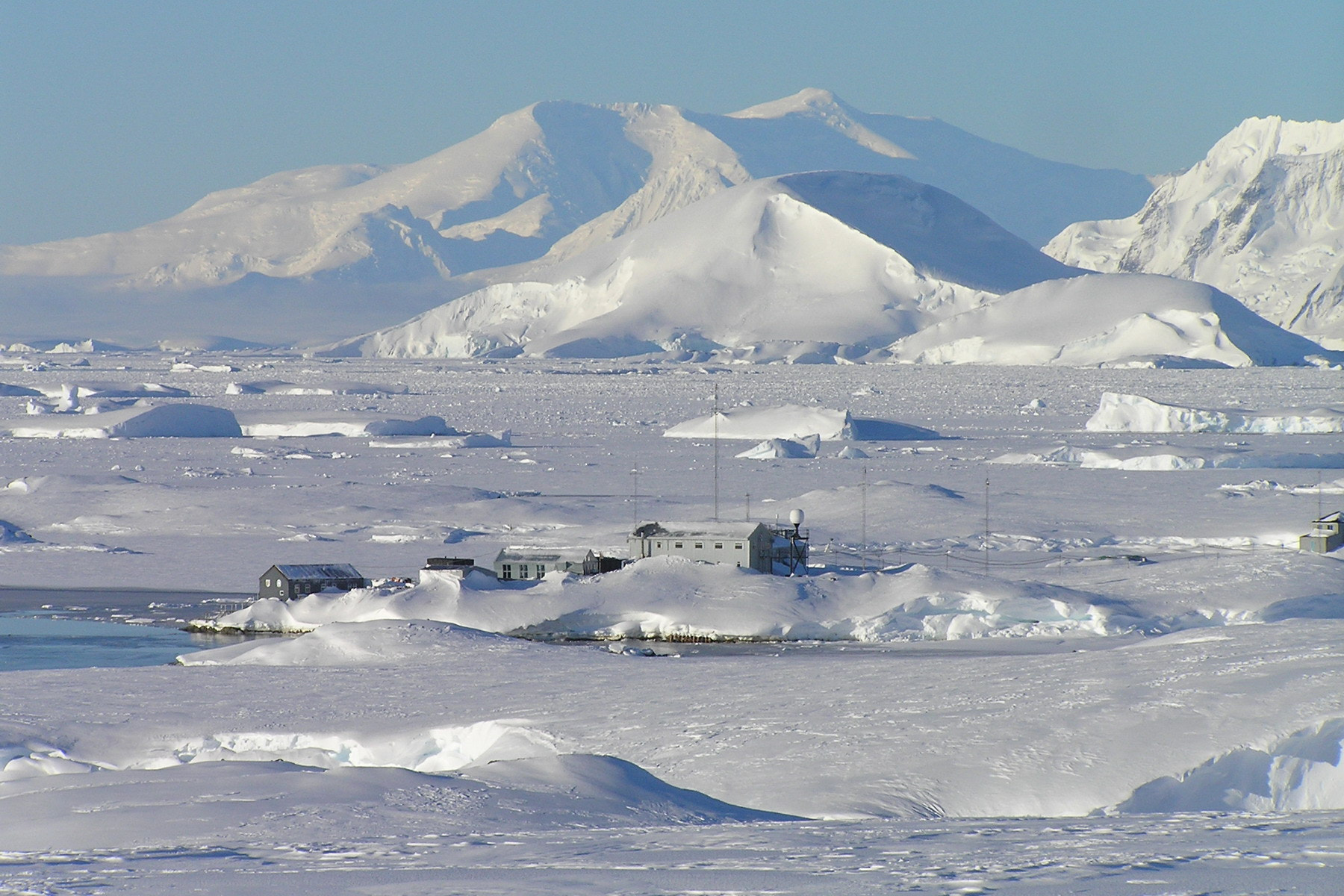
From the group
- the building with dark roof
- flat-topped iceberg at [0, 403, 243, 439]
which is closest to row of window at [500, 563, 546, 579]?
the building with dark roof

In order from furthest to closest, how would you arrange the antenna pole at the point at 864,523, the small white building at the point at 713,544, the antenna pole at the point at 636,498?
the antenna pole at the point at 636,498
the antenna pole at the point at 864,523
the small white building at the point at 713,544

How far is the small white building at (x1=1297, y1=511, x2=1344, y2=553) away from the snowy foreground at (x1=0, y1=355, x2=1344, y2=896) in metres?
1.41

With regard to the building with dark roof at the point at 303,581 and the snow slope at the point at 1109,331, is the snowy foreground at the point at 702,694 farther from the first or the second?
the snow slope at the point at 1109,331

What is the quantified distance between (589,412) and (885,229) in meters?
106

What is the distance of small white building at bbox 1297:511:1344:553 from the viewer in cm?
2783

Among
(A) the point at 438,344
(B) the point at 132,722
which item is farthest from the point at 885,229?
(B) the point at 132,722

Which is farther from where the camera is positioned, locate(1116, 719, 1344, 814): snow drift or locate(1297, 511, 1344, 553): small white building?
locate(1297, 511, 1344, 553): small white building

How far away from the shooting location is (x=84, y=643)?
21.5 m

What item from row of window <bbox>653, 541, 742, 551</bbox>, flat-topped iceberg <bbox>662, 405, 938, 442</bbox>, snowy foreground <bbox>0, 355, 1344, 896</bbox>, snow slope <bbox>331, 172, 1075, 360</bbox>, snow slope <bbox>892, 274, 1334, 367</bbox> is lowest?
snowy foreground <bbox>0, 355, 1344, 896</bbox>

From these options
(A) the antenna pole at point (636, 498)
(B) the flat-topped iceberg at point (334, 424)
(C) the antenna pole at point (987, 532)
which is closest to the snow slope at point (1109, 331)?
(B) the flat-topped iceberg at point (334, 424)

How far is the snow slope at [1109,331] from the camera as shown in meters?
127

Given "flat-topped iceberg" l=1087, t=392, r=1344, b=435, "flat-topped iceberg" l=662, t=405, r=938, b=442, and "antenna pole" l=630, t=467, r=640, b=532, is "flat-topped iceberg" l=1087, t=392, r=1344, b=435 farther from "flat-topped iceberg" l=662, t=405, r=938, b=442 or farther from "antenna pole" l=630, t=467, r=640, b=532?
"antenna pole" l=630, t=467, r=640, b=532

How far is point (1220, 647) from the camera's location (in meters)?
16.8

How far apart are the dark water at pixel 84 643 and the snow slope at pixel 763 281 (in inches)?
5191
